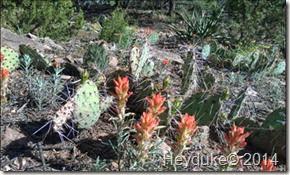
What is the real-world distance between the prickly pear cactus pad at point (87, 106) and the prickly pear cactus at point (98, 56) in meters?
1.14

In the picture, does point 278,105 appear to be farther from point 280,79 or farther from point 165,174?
point 165,174

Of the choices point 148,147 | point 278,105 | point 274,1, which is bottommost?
point 278,105

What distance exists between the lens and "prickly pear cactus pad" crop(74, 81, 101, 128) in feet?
12.7

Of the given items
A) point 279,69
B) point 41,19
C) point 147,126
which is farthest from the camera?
point 41,19

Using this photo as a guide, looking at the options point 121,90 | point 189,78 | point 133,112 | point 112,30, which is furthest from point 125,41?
point 121,90

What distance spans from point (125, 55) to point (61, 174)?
10.0 ft

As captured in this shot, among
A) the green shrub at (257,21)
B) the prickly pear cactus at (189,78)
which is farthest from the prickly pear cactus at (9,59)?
the green shrub at (257,21)

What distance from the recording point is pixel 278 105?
5.87m

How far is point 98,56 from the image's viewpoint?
203 inches

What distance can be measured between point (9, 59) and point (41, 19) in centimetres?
369

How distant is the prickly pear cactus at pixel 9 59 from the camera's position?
16.1 ft

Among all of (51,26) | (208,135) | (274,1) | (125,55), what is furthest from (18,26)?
(274,1)

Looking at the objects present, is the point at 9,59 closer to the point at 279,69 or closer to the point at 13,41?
the point at 13,41

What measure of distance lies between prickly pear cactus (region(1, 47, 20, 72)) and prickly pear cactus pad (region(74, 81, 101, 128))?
1.38 metres
